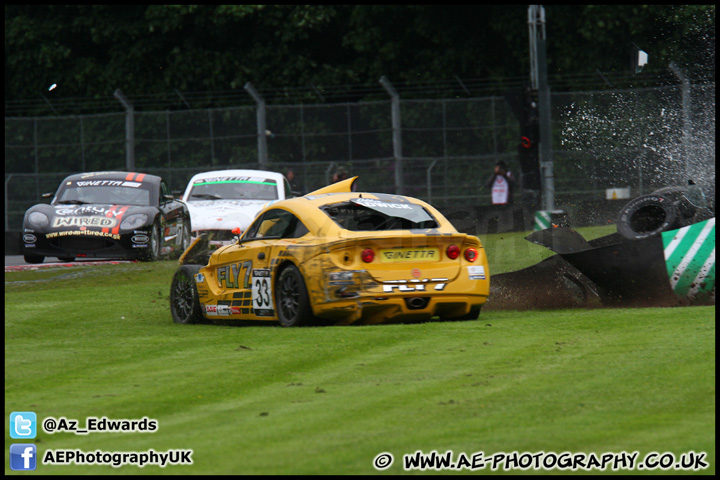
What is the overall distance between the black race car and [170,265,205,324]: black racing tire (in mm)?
7184

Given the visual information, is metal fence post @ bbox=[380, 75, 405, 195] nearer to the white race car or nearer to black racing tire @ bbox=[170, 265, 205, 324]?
the white race car

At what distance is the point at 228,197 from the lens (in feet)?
72.7

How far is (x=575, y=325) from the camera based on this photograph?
31.0ft

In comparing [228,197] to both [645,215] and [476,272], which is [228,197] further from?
[476,272]

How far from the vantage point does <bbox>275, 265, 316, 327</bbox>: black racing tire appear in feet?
32.7

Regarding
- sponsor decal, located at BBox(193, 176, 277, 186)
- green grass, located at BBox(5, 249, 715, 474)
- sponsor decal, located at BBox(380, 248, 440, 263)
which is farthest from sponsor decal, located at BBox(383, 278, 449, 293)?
sponsor decal, located at BBox(193, 176, 277, 186)

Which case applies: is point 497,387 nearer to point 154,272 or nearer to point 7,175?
point 154,272

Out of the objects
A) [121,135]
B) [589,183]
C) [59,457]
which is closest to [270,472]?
[59,457]

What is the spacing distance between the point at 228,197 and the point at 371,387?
15466 mm

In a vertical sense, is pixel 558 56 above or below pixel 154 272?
above

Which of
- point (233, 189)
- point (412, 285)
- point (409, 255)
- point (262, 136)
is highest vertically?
point (262, 136)

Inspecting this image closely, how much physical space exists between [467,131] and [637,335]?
21068 mm

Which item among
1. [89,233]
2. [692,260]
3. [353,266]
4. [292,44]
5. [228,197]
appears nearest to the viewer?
[353,266]

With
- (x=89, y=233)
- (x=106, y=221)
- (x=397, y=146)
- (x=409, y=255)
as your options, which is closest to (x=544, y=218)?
(x=106, y=221)
